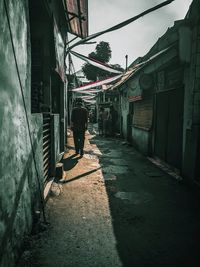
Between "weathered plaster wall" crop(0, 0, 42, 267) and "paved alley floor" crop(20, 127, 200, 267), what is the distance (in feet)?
1.83

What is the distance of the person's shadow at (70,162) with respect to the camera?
325 inches

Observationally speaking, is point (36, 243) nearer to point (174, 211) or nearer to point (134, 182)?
point (174, 211)

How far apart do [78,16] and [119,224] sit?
7283 millimetres

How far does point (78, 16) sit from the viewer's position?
846 centimetres

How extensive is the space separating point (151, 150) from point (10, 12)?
8579mm

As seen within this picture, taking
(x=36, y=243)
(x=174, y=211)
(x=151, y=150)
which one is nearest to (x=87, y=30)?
(x=151, y=150)

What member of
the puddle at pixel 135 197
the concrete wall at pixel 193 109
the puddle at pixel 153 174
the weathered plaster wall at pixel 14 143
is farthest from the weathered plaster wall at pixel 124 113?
the weathered plaster wall at pixel 14 143

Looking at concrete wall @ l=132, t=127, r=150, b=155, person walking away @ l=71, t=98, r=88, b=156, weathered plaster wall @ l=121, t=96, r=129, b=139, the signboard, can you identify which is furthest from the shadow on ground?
weathered plaster wall @ l=121, t=96, r=129, b=139

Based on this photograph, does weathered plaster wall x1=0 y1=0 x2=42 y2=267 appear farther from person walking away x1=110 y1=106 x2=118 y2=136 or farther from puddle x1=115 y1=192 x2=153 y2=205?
person walking away x1=110 y1=106 x2=118 y2=136

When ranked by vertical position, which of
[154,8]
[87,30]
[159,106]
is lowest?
[159,106]

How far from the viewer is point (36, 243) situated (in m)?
3.48

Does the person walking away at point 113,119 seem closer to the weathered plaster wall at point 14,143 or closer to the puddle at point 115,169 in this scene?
the puddle at point 115,169

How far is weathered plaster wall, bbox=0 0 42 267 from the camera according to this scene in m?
2.50

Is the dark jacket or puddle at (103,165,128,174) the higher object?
the dark jacket
